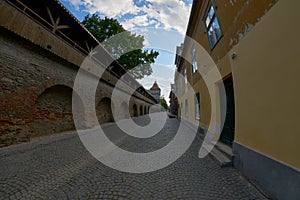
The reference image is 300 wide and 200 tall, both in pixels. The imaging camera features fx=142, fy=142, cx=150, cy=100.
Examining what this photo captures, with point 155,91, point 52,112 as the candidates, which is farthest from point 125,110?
point 155,91

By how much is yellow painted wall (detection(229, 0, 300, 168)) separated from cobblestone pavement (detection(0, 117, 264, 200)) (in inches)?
38.0

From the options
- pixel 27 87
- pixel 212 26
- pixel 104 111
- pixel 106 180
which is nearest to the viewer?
pixel 106 180

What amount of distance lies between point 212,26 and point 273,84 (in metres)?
4.49

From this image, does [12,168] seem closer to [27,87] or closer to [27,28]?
[27,87]

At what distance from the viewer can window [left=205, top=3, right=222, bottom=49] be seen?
5461 millimetres

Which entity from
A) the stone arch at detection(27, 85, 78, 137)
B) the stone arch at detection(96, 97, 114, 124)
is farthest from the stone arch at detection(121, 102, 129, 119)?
the stone arch at detection(27, 85, 78, 137)

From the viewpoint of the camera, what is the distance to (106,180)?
9.82ft

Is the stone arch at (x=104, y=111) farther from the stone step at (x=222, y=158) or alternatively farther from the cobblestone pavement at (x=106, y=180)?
the stone step at (x=222, y=158)

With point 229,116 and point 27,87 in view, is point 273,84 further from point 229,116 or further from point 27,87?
point 27,87

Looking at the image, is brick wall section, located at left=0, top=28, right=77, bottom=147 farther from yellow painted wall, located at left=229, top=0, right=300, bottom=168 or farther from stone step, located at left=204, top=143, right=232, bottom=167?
yellow painted wall, located at left=229, top=0, right=300, bottom=168

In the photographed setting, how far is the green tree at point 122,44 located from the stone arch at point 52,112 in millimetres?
13520

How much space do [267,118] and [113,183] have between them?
10.4ft

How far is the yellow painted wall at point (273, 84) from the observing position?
2.00 meters

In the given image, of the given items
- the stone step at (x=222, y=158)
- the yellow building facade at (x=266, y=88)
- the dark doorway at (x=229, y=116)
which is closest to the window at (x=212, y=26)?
the yellow building facade at (x=266, y=88)
